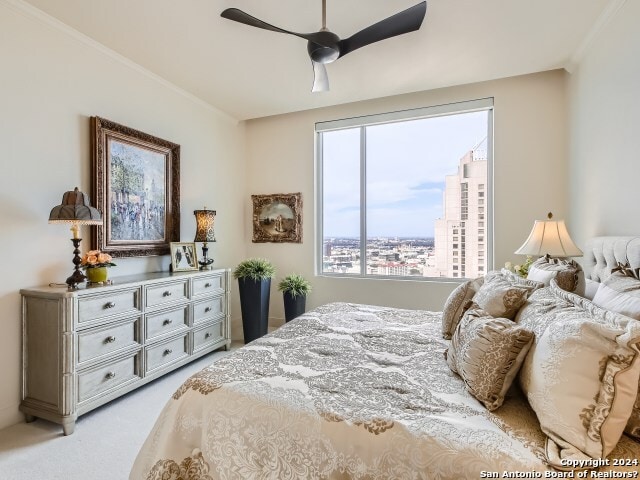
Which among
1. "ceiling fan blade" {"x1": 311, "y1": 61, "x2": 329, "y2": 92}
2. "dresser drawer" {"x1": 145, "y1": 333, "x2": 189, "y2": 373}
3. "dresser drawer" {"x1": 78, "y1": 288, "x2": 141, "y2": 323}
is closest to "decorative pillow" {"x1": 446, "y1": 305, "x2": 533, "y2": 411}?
"ceiling fan blade" {"x1": 311, "y1": 61, "x2": 329, "y2": 92}

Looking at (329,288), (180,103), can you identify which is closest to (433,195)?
(329,288)

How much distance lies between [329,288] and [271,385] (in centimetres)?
296

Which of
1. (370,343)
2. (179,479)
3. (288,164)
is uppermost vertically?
(288,164)

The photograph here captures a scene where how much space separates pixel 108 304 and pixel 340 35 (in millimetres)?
2678

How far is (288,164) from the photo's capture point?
4.48 meters

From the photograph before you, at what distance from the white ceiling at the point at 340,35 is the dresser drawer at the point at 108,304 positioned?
199 cm

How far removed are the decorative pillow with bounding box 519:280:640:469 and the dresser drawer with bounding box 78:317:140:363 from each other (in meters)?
2.55

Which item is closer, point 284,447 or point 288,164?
point 284,447

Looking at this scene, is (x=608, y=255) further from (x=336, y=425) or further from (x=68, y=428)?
(x=68, y=428)

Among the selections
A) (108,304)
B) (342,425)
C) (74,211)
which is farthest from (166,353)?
(342,425)

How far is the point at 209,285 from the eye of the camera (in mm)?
3443

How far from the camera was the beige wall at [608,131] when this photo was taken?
2.05 m

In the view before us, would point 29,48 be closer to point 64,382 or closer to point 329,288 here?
point 64,382

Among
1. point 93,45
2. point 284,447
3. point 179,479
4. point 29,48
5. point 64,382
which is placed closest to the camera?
point 284,447
